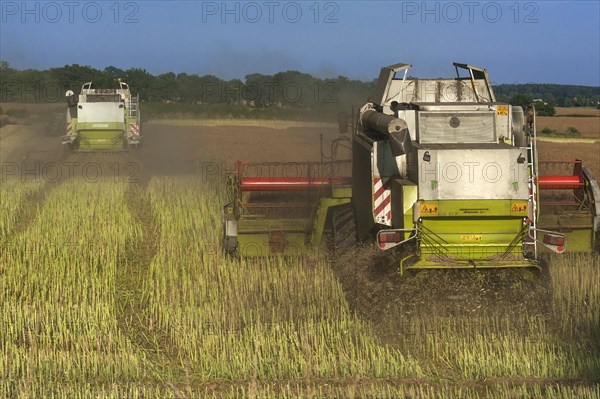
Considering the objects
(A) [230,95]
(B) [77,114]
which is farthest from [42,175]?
(A) [230,95]

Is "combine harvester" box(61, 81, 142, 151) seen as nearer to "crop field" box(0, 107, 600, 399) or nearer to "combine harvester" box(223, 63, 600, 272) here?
"crop field" box(0, 107, 600, 399)

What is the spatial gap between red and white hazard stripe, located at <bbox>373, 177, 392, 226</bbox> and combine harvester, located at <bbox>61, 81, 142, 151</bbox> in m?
18.5

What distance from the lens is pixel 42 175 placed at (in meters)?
23.8

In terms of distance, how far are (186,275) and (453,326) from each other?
3.83 m

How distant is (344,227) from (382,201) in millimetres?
1642

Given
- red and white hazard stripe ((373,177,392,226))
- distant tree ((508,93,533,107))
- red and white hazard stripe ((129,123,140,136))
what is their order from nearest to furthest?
1. red and white hazard stripe ((373,177,392,226))
2. distant tree ((508,93,533,107))
3. red and white hazard stripe ((129,123,140,136))

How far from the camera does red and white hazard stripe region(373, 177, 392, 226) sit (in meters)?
9.80

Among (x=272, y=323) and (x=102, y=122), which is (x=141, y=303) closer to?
(x=272, y=323)

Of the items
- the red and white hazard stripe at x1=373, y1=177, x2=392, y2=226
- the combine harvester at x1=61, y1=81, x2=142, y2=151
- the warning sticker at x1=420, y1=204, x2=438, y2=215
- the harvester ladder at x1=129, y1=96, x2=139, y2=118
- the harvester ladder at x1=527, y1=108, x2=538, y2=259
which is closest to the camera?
the warning sticker at x1=420, y1=204, x2=438, y2=215

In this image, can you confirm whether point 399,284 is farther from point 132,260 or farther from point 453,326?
point 132,260

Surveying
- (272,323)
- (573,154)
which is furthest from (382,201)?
(573,154)

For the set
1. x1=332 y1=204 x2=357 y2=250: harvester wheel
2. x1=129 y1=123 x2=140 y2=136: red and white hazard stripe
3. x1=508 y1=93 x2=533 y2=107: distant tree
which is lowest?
x1=332 y1=204 x2=357 y2=250: harvester wheel

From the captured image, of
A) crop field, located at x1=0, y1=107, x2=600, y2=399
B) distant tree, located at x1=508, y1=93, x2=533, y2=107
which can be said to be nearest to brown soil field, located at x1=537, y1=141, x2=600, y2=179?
distant tree, located at x1=508, y1=93, x2=533, y2=107

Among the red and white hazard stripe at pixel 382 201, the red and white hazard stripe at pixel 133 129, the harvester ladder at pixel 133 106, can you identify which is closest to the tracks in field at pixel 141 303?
the red and white hazard stripe at pixel 382 201
